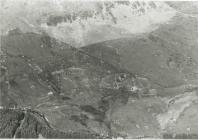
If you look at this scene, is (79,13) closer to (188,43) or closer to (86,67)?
(86,67)

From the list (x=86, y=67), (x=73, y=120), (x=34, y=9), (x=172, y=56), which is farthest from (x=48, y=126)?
(x=172, y=56)

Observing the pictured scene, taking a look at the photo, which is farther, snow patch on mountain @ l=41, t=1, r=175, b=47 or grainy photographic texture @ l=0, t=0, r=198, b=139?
snow patch on mountain @ l=41, t=1, r=175, b=47

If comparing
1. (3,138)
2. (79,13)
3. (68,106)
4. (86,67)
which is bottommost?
(3,138)

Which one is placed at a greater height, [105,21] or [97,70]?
[105,21]

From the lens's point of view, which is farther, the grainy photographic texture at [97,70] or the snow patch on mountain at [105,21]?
the snow patch on mountain at [105,21]

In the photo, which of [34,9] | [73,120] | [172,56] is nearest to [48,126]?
[73,120]

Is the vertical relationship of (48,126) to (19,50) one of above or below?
below

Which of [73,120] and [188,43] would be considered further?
[188,43]
